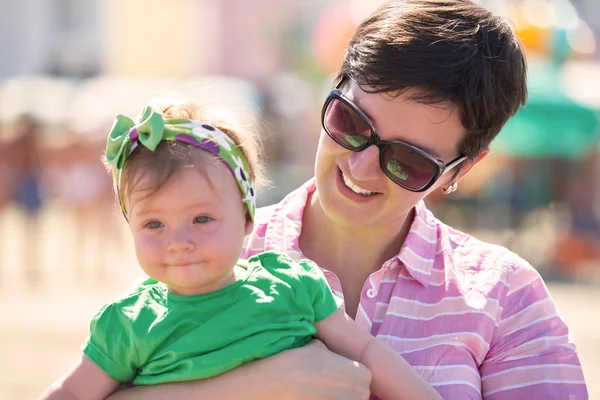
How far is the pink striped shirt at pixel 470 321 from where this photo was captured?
105 inches

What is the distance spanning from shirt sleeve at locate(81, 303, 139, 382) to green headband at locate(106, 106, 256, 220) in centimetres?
30

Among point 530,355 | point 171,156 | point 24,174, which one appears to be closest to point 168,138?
point 171,156

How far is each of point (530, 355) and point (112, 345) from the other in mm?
1082

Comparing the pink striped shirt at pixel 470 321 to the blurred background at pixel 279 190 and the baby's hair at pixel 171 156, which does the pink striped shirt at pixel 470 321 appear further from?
the blurred background at pixel 279 190

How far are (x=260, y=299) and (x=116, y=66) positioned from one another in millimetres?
28124

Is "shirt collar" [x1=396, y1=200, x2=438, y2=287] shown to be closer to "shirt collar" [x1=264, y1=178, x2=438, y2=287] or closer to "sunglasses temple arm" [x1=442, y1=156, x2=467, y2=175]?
"shirt collar" [x1=264, y1=178, x2=438, y2=287]

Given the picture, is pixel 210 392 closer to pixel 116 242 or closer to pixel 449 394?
pixel 449 394

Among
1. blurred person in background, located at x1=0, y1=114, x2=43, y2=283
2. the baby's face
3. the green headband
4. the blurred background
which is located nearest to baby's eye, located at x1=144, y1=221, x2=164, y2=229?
the baby's face

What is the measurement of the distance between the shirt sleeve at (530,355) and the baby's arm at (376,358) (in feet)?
0.94

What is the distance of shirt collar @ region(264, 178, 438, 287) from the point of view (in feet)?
9.14

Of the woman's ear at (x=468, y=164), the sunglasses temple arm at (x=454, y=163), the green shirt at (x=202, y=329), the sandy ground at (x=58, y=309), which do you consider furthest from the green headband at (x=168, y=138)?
the sandy ground at (x=58, y=309)

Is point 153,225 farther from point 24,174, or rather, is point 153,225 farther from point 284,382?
point 24,174

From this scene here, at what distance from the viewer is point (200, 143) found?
2.47 meters

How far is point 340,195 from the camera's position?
2.76 m
